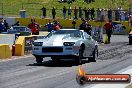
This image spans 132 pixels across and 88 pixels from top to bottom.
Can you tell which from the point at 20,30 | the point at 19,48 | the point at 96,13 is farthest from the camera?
the point at 96,13

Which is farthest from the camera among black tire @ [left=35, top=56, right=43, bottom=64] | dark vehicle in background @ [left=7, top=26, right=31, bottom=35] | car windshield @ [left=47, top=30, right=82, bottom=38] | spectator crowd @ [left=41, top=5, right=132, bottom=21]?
spectator crowd @ [left=41, top=5, right=132, bottom=21]

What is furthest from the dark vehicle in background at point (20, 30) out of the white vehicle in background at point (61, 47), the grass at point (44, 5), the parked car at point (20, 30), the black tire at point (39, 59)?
the grass at point (44, 5)

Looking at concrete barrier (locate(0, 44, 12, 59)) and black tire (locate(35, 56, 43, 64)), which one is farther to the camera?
concrete barrier (locate(0, 44, 12, 59))

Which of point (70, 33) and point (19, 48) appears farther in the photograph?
point (19, 48)

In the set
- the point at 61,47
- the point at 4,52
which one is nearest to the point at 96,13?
the point at 4,52

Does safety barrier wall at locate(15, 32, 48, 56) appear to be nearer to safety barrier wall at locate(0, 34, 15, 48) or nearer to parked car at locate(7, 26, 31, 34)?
safety barrier wall at locate(0, 34, 15, 48)

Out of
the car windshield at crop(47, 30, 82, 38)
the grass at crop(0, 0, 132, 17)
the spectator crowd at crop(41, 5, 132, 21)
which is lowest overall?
the car windshield at crop(47, 30, 82, 38)

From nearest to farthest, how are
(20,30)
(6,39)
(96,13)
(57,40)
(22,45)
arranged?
(57,40)
(22,45)
(6,39)
(20,30)
(96,13)

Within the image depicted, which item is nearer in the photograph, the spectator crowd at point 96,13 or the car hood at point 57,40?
the car hood at point 57,40

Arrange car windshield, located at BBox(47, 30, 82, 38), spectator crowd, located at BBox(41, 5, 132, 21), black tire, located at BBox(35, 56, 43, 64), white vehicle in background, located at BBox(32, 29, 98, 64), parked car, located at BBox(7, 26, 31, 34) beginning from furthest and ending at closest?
spectator crowd, located at BBox(41, 5, 132, 21) < parked car, located at BBox(7, 26, 31, 34) < car windshield, located at BBox(47, 30, 82, 38) < black tire, located at BBox(35, 56, 43, 64) < white vehicle in background, located at BBox(32, 29, 98, 64)

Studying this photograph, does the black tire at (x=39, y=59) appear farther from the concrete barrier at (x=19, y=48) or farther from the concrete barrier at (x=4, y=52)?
the concrete barrier at (x=19, y=48)

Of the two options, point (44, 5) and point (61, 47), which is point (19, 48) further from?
point (44, 5)

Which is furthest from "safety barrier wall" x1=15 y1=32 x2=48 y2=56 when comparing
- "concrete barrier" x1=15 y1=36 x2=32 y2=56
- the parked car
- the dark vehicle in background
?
the parked car

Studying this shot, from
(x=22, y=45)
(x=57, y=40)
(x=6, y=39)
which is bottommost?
(x=22, y=45)
